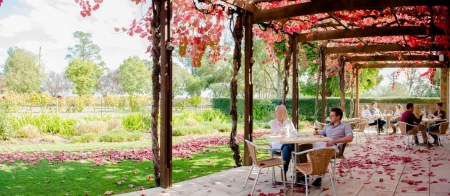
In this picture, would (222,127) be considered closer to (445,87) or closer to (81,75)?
(445,87)

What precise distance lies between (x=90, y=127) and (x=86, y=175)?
630 centimetres

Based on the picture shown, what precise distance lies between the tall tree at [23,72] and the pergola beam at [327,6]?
137ft

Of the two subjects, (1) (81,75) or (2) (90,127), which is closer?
(2) (90,127)

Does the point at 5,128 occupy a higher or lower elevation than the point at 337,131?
lower

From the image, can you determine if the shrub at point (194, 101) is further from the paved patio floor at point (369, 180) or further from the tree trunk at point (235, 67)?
the tree trunk at point (235, 67)

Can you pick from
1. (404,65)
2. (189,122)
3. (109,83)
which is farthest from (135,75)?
(404,65)

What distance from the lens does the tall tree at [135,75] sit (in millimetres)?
44375

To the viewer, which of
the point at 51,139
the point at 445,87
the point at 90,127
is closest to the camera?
the point at 51,139

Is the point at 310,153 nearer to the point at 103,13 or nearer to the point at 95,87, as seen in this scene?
the point at 95,87

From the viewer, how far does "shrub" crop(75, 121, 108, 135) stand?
11.5 metres

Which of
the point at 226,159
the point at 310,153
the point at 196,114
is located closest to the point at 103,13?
the point at 196,114

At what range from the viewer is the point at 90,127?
1167cm

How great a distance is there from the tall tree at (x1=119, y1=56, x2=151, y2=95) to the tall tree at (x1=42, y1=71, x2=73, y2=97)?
6.81 meters

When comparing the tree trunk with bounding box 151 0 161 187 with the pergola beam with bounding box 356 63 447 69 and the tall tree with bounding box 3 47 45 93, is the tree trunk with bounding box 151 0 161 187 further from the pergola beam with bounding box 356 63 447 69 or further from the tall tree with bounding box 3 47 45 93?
the tall tree with bounding box 3 47 45 93
